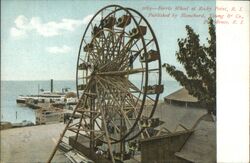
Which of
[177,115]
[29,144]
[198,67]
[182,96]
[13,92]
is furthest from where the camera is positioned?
[177,115]

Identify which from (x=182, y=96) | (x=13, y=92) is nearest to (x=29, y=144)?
(x=13, y=92)

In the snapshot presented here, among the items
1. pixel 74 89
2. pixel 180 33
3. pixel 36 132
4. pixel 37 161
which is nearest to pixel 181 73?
pixel 180 33

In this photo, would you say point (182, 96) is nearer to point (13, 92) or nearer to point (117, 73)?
point (117, 73)

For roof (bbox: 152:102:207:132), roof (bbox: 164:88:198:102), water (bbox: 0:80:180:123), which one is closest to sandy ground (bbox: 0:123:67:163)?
water (bbox: 0:80:180:123)

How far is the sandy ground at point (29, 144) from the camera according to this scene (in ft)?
18.7

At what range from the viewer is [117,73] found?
5840 mm

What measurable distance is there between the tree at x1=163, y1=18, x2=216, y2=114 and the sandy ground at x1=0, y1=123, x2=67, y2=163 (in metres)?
3.18

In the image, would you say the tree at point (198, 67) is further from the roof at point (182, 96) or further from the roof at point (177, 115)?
the roof at point (182, 96)

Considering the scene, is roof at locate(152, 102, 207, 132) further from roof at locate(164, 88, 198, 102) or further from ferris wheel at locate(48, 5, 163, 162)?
ferris wheel at locate(48, 5, 163, 162)

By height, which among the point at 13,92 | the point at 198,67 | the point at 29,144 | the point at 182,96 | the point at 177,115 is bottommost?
the point at 29,144

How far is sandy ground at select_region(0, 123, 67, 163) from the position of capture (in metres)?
5.69

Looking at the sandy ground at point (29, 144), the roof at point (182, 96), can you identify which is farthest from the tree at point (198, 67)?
the sandy ground at point (29, 144)

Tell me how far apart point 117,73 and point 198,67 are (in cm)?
169

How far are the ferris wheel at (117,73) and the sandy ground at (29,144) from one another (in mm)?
894
